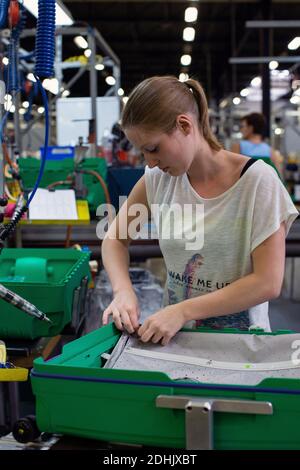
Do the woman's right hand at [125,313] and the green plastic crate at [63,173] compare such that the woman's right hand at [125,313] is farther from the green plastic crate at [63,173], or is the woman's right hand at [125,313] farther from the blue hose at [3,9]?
the green plastic crate at [63,173]

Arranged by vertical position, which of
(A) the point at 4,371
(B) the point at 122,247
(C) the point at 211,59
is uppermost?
(C) the point at 211,59

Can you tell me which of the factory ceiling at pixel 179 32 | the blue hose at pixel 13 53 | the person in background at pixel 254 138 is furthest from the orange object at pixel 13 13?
the factory ceiling at pixel 179 32

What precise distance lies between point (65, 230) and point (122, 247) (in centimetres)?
97

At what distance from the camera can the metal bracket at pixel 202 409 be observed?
2.33ft

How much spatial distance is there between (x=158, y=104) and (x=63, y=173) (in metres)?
1.69

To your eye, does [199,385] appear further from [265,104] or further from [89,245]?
[265,104]

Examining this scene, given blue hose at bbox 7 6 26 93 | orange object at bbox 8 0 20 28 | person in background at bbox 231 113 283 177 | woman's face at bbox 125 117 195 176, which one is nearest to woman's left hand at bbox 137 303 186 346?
woman's face at bbox 125 117 195 176

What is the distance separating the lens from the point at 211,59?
642 inches

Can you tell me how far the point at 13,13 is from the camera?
1.38 metres

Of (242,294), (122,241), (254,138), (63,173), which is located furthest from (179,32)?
(242,294)

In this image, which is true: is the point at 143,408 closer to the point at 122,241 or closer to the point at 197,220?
the point at 197,220

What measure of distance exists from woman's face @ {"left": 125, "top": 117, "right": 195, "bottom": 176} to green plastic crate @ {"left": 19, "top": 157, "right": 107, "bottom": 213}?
1.46m

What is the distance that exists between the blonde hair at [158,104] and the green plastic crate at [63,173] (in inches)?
57.4

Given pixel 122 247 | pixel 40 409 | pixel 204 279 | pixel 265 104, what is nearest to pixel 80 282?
pixel 122 247
